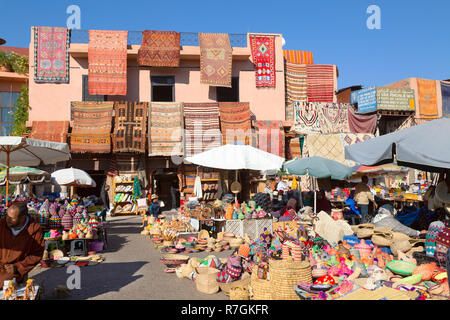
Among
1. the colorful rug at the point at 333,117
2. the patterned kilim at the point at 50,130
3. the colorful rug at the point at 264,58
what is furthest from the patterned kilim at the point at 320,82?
the patterned kilim at the point at 50,130

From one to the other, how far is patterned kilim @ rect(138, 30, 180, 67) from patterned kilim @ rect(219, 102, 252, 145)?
2959 mm

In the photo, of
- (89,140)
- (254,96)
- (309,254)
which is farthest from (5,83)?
(309,254)

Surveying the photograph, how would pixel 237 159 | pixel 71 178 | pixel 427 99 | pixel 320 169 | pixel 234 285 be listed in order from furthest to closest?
pixel 427 99, pixel 71 178, pixel 320 169, pixel 237 159, pixel 234 285

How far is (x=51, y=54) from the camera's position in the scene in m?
15.6

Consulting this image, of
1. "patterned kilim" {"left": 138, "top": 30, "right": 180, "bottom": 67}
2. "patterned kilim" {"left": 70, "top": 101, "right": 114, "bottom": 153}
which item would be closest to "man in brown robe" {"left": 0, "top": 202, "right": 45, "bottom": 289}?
"patterned kilim" {"left": 70, "top": 101, "right": 114, "bottom": 153}

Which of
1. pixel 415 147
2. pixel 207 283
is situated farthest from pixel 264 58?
pixel 207 283

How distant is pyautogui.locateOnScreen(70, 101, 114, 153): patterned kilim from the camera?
47.8 ft

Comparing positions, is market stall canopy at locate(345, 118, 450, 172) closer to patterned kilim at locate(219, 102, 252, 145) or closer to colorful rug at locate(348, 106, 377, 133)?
patterned kilim at locate(219, 102, 252, 145)

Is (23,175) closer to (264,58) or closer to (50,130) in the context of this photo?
(50,130)

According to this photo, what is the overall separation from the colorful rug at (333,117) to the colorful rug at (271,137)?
2.65m

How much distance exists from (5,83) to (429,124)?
19.7m

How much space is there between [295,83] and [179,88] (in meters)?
5.78

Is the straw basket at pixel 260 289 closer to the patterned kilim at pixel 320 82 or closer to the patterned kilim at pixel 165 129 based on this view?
the patterned kilim at pixel 165 129

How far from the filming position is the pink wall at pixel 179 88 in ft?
51.2
